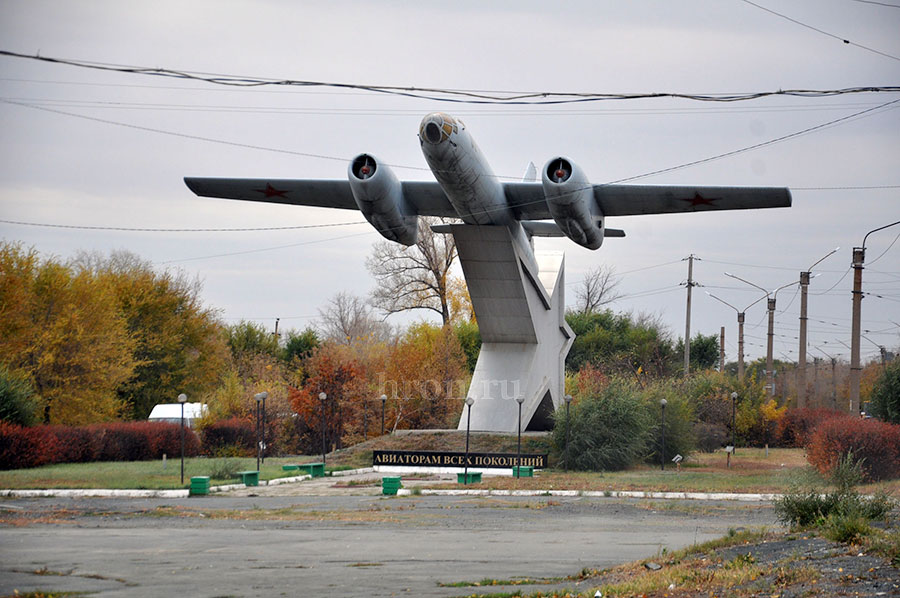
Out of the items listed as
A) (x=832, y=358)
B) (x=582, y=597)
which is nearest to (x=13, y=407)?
(x=582, y=597)

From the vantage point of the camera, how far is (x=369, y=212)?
24297 mm

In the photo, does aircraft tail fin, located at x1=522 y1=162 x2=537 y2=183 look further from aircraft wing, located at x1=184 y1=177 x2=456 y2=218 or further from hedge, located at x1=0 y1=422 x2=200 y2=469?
hedge, located at x1=0 y1=422 x2=200 y2=469

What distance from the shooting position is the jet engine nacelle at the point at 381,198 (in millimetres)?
23172

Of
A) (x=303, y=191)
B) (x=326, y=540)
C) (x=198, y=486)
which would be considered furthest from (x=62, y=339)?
(x=326, y=540)

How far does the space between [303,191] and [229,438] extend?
51.2ft

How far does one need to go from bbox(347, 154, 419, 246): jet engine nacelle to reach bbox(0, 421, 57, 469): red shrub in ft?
41.5

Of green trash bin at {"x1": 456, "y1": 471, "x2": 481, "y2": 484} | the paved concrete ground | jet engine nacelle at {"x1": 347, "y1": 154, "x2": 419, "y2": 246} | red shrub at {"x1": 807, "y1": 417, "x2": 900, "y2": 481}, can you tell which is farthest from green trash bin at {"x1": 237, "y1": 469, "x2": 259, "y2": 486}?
red shrub at {"x1": 807, "y1": 417, "x2": 900, "y2": 481}

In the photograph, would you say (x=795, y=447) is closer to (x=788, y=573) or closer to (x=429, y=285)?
(x=429, y=285)

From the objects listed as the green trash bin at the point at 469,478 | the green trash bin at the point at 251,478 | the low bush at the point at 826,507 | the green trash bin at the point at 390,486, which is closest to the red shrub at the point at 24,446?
the green trash bin at the point at 251,478

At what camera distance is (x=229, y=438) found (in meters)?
Result: 38.8

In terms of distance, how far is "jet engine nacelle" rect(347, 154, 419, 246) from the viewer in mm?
23172

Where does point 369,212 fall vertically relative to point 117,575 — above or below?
above

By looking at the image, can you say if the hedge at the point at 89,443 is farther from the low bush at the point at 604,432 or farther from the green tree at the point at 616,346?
the green tree at the point at 616,346

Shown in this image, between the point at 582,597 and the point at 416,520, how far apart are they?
7789mm
